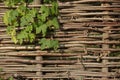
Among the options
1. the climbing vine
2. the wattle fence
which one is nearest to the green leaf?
the climbing vine

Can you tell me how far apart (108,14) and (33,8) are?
1132 mm

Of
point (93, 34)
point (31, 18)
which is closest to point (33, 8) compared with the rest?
point (31, 18)

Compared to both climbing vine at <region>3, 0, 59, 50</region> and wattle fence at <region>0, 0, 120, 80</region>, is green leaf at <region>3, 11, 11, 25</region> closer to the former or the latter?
climbing vine at <region>3, 0, 59, 50</region>

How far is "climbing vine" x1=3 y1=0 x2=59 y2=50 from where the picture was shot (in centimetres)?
534

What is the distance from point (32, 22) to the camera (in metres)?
5.37

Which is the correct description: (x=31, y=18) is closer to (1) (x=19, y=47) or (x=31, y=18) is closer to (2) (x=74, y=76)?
(1) (x=19, y=47)

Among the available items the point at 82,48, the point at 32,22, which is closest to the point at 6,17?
the point at 32,22

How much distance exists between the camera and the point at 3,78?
555 cm

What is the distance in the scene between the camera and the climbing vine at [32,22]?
5.34m

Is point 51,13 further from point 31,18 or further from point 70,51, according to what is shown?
point 70,51

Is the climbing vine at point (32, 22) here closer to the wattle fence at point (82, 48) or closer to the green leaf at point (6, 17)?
the green leaf at point (6, 17)

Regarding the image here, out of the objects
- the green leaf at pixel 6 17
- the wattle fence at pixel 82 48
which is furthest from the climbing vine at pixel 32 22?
the wattle fence at pixel 82 48

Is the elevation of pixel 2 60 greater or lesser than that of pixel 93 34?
lesser

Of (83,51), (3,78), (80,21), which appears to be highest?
(80,21)
